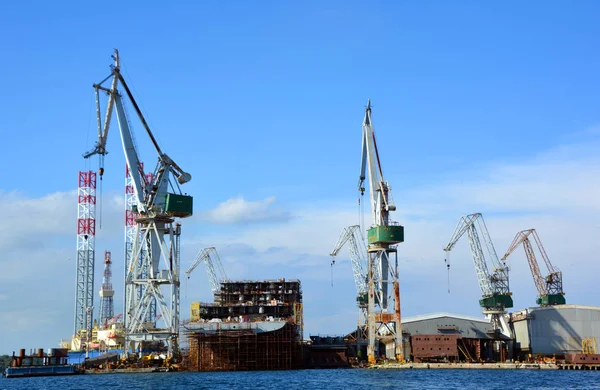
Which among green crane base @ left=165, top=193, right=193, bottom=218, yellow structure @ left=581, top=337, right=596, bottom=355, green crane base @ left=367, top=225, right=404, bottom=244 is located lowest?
yellow structure @ left=581, top=337, right=596, bottom=355

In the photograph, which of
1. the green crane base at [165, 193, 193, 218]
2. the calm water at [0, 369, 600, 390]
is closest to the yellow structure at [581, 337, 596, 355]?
the calm water at [0, 369, 600, 390]

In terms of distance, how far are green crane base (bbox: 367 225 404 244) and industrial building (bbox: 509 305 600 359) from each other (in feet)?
122

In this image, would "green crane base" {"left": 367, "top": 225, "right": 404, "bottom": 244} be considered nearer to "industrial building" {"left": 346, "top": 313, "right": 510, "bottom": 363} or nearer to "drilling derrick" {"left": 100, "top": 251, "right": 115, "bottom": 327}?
"industrial building" {"left": 346, "top": 313, "right": 510, "bottom": 363}

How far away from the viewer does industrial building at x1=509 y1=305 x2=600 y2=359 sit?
14412 centimetres

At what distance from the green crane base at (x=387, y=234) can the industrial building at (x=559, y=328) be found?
37306mm

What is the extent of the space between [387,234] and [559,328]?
43.6 m

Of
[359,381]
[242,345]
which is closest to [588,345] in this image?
[242,345]

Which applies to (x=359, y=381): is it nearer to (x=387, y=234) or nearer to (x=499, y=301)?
(x=387, y=234)

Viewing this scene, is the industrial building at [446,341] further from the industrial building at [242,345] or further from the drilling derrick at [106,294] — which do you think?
the drilling derrick at [106,294]

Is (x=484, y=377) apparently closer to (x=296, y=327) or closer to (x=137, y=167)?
(x=296, y=327)

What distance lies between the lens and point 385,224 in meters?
125

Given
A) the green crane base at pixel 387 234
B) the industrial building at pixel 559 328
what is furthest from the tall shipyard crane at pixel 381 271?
the industrial building at pixel 559 328

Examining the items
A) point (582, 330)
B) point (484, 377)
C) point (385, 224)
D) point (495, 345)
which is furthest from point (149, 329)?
point (582, 330)

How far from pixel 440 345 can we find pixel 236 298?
36.4m
